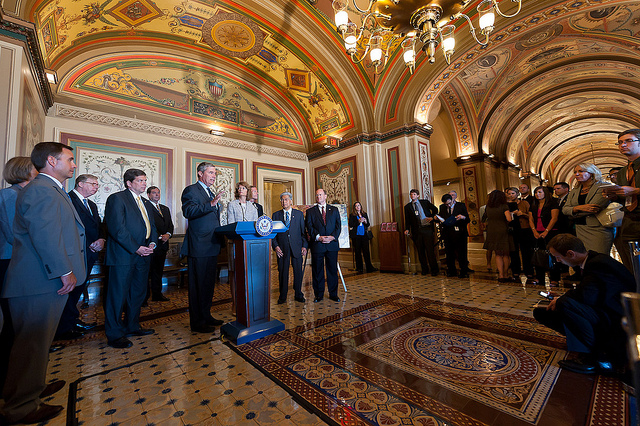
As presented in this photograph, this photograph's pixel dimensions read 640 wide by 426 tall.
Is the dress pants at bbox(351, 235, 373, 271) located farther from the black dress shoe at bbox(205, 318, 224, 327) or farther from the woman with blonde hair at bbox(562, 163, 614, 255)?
the black dress shoe at bbox(205, 318, 224, 327)

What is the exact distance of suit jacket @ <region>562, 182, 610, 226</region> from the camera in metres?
3.20

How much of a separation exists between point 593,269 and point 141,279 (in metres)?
3.78

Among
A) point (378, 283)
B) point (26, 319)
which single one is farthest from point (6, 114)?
point (378, 283)

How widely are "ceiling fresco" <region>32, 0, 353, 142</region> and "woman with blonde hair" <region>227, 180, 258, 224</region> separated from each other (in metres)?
3.71

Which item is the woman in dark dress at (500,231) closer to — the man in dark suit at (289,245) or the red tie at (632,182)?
the red tie at (632,182)

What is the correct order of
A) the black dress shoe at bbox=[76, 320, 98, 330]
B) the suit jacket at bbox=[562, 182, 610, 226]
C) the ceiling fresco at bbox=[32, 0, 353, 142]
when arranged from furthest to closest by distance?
the ceiling fresco at bbox=[32, 0, 353, 142]
the suit jacket at bbox=[562, 182, 610, 226]
the black dress shoe at bbox=[76, 320, 98, 330]

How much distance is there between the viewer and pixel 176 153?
21.2ft

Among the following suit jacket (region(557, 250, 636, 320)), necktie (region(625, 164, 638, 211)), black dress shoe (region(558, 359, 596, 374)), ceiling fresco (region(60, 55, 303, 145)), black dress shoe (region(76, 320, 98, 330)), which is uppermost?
ceiling fresco (region(60, 55, 303, 145))

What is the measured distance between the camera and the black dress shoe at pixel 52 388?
70.5 inches

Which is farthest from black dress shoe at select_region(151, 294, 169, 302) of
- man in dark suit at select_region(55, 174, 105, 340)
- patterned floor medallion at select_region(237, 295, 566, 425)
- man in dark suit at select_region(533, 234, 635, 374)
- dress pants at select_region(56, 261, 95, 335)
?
man in dark suit at select_region(533, 234, 635, 374)

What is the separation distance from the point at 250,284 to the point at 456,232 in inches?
166

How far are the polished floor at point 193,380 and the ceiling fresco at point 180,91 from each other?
15.8 feet

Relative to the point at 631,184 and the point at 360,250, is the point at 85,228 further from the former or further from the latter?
the point at 631,184

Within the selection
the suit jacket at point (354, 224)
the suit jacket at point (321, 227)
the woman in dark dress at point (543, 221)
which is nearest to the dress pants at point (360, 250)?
the suit jacket at point (354, 224)
